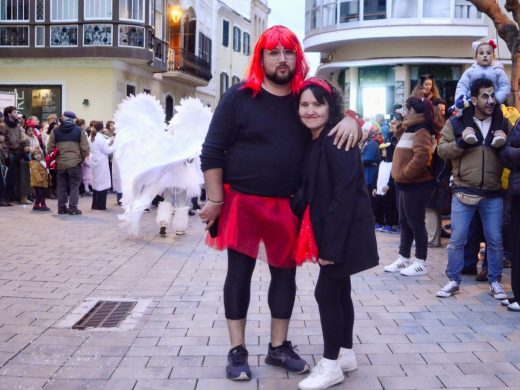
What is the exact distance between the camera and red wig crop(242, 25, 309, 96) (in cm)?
416

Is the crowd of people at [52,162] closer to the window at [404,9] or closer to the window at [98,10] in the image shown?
the window at [98,10]

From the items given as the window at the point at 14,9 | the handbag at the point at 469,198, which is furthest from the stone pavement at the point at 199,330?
the window at the point at 14,9

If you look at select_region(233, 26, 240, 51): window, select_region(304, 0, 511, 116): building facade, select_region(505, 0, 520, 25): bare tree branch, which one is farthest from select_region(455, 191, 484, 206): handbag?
select_region(233, 26, 240, 51): window

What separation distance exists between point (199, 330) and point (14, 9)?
2531 centimetres

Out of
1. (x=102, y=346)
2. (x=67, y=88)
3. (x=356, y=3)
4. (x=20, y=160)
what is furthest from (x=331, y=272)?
(x=67, y=88)

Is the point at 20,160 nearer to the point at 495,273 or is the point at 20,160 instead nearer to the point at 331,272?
the point at 495,273

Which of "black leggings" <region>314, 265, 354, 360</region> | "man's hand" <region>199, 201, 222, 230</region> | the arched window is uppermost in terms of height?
the arched window

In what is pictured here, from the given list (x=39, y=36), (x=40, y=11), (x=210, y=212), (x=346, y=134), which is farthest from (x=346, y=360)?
(x=40, y=11)

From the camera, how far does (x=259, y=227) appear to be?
14.1ft

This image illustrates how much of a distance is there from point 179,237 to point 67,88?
18.4 m

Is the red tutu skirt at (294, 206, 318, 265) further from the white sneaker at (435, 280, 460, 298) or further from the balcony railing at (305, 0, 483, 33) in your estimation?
the balcony railing at (305, 0, 483, 33)

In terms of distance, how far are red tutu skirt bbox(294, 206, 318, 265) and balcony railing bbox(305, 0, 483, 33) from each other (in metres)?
21.4

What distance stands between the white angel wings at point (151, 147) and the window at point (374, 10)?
55.0 feet

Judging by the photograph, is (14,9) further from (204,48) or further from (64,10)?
(204,48)
